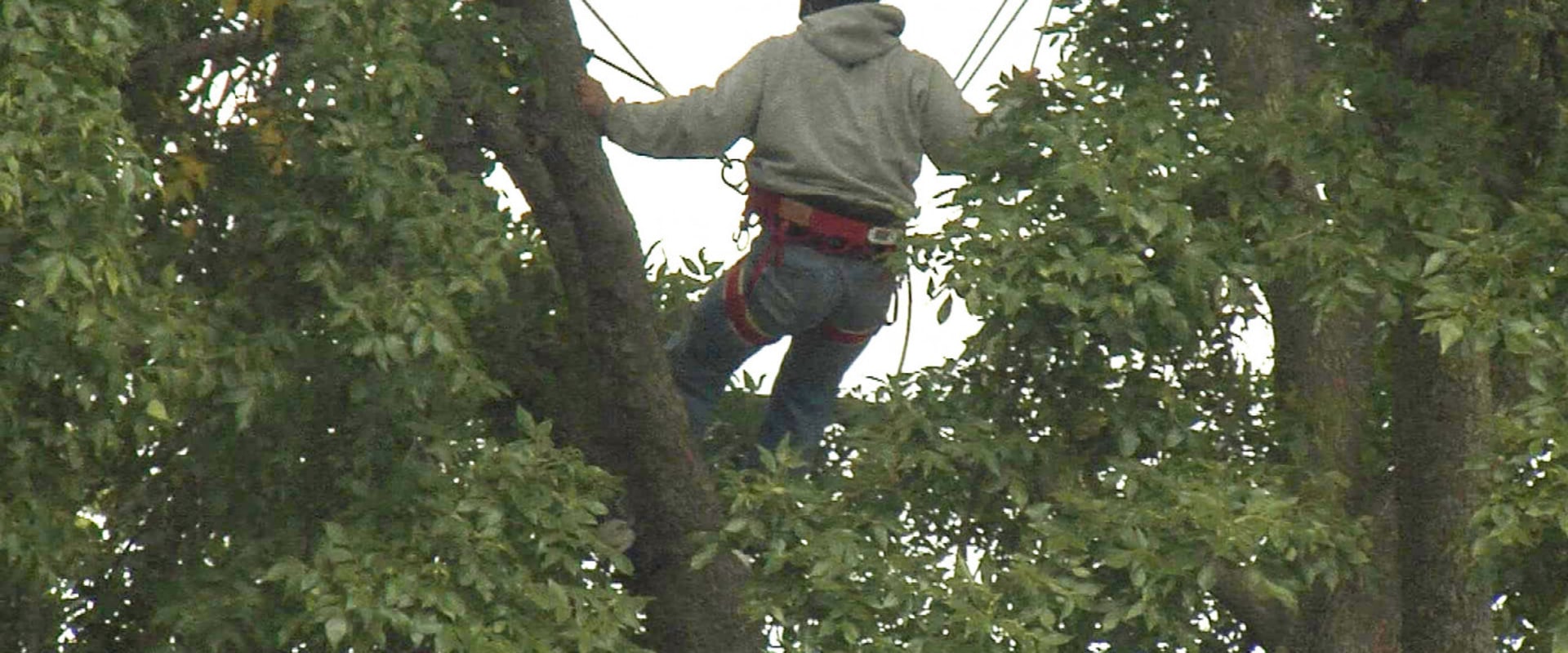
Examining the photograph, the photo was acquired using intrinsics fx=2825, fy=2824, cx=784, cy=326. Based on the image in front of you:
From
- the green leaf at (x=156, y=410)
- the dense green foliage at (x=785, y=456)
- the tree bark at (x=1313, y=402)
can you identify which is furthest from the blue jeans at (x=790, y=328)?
the green leaf at (x=156, y=410)

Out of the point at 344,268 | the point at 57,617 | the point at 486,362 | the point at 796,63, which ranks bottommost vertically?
the point at 57,617

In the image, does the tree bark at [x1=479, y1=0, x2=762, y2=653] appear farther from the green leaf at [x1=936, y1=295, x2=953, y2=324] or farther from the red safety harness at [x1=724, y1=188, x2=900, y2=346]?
the green leaf at [x1=936, y1=295, x2=953, y2=324]

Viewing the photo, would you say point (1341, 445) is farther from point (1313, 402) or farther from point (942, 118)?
point (942, 118)

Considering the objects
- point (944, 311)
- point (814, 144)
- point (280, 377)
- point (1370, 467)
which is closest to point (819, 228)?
point (814, 144)

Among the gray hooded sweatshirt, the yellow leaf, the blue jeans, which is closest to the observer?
the yellow leaf

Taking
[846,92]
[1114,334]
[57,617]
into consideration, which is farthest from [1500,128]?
[57,617]

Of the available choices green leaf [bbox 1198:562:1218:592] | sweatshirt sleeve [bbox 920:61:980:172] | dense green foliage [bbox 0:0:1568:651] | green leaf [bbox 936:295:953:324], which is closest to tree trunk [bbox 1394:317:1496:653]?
dense green foliage [bbox 0:0:1568:651]

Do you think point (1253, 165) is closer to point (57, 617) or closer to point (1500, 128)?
point (1500, 128)

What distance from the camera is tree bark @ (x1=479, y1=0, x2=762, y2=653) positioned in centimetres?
719

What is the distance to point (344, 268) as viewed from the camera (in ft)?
21.3

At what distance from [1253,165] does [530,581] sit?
207cm

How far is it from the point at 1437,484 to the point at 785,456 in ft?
6.17

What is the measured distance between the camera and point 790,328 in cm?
750

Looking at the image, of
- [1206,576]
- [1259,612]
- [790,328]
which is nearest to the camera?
[1206,576]
